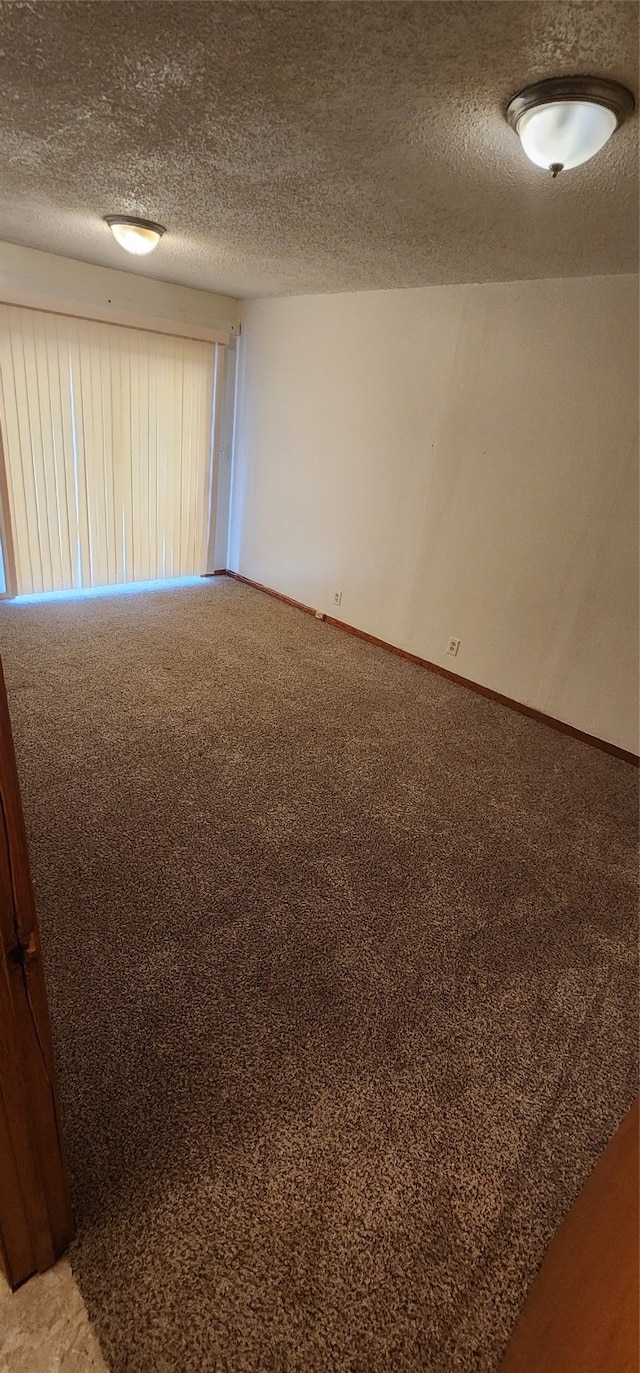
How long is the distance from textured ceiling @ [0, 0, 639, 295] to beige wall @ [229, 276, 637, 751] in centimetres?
33

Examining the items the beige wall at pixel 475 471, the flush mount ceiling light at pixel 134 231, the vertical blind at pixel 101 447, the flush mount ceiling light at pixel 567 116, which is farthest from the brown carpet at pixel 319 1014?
the flush mount ceiling light at pixel 134 231

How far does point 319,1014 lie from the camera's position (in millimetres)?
1509

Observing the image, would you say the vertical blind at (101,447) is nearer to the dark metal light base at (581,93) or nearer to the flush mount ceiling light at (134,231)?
the flush mount ceiling light at (134,231)

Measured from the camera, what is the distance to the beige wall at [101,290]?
354 centimetres

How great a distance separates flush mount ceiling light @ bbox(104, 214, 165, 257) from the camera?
2680 mm

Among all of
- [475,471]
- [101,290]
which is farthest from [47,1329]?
[101,290]

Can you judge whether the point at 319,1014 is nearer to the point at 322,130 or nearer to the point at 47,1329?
the point at 47,1329

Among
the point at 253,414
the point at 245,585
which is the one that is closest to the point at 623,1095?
the point at 245,585

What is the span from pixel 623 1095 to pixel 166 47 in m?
2.73

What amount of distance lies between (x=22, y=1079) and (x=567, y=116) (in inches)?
89.5

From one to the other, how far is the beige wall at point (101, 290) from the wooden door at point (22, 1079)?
13.4ft

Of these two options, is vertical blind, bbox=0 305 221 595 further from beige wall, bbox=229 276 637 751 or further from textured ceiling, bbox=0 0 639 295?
textured ceiling, bbox=0 0 639 295

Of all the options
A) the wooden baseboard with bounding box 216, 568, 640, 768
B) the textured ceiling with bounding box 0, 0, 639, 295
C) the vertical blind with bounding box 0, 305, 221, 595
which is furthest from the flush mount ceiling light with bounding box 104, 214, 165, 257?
the wooden baseboard with bounding box 216, 568, 640, 768

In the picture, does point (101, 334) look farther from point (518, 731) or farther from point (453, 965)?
point (453, 965)
